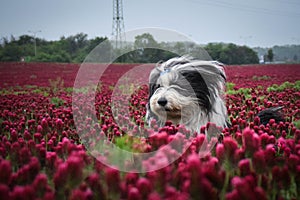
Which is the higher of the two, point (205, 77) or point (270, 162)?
point (205, 77)

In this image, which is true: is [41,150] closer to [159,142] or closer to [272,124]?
[159,142]

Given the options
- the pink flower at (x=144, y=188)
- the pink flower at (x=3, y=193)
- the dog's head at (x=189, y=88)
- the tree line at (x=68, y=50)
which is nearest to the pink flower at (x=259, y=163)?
the pink flower at (x=144, y=188)

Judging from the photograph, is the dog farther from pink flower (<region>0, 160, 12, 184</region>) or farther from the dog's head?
pink flower (<region>0, 160, 12, 184</region>)

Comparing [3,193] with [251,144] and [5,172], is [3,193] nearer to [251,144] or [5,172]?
[5,172]

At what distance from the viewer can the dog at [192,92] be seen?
4617mm

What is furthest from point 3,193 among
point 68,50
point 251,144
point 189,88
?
point 68,50

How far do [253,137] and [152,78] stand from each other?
3307 mm

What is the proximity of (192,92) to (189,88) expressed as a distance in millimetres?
84

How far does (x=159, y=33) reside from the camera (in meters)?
4.76

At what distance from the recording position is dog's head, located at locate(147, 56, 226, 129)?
181 inches

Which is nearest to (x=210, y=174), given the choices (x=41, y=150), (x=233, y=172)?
(x=233, y=172)

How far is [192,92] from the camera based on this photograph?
4.80m

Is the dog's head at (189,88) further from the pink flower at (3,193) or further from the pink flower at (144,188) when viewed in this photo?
the pink flower at (3,193)

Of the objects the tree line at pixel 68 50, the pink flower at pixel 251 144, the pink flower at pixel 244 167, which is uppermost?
the tree line at pixel 68 50
